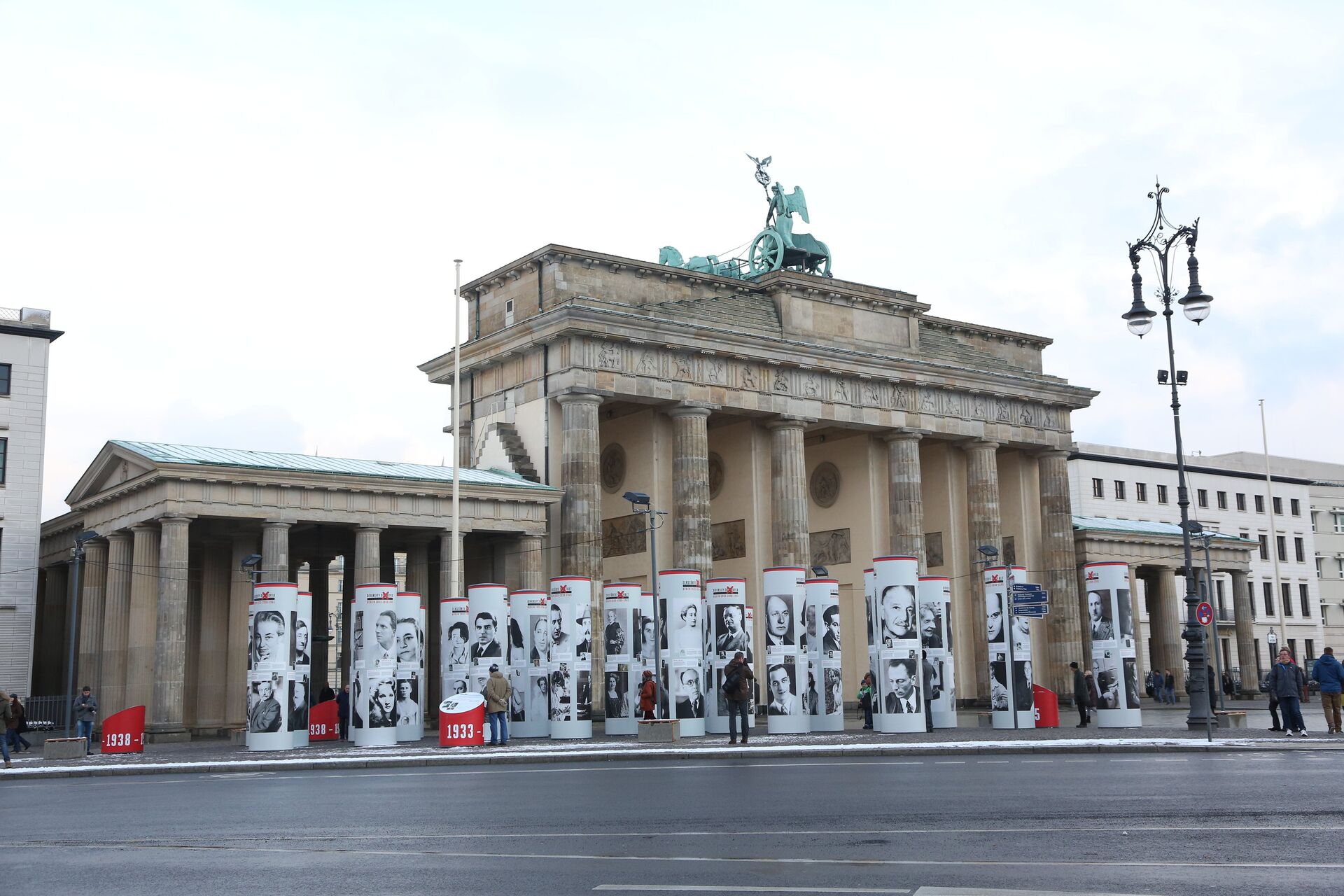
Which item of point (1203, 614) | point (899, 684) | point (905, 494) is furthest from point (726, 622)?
point (905, 494)

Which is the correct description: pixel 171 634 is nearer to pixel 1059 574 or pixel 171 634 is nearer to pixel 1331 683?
pixel 1331 683

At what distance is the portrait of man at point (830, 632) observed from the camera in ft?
107

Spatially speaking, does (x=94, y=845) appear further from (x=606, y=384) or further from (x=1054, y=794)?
(x=606, y=384)

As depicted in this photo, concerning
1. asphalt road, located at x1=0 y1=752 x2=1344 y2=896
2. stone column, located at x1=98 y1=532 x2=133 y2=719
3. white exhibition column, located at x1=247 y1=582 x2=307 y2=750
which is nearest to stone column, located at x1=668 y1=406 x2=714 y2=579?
stone column, located at x1=98 y1=532 x2=133 y2=719

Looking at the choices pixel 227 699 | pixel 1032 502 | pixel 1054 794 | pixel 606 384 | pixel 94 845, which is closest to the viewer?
pixel 94 845

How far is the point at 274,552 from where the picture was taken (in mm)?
40938

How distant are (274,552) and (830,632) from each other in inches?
705

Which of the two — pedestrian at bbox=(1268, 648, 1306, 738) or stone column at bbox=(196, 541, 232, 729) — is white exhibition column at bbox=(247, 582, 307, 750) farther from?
pedestrian at bbox=(1268, 648, 1306, 738)

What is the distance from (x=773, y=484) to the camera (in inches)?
2117

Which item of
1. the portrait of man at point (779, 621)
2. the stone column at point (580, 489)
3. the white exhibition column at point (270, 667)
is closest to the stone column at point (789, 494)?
the stone column at point (580, 489)

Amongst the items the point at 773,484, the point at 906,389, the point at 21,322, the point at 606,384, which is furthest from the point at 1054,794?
the point at 21,322

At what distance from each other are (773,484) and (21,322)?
2952 cm

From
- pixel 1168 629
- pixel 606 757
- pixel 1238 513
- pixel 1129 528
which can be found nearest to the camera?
pixel 606 757

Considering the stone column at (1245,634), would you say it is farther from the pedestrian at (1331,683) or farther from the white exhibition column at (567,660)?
the white exhibition column at (567,660)
